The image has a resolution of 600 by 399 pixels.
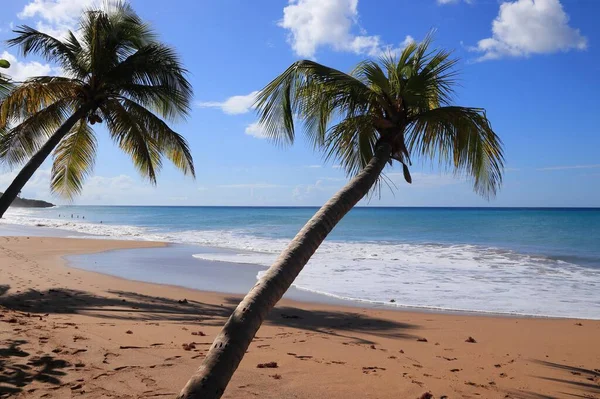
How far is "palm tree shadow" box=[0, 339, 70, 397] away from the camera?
4.32 m

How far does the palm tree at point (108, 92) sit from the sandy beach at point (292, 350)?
330cm

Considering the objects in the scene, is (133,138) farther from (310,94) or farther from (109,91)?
(310,94)

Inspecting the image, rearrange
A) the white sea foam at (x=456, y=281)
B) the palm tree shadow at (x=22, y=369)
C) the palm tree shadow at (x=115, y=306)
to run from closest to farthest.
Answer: the palm tree shadow at (x=22, y=369), the palm tree shadow at (x=115, y=306), the white sea foam at (x=456, y=281)

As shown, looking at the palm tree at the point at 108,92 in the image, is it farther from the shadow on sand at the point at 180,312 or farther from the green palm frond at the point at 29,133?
the shadow on sand at the point at 180,312

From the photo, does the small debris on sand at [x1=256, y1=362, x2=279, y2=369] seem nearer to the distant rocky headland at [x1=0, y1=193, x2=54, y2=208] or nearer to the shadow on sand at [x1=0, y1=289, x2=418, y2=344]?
the shadow on sand at [x1=0, y1=289, x2=418, y2=344]

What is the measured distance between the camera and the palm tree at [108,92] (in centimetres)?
1007

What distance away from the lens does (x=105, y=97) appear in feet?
34.0

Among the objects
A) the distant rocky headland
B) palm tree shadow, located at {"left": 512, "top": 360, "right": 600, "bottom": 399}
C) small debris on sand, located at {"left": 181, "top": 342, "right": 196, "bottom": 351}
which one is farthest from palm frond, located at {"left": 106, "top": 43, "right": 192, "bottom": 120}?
the distant rocky headland

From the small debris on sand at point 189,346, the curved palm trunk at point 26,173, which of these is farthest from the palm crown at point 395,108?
the curved palm trunk at point 26,173

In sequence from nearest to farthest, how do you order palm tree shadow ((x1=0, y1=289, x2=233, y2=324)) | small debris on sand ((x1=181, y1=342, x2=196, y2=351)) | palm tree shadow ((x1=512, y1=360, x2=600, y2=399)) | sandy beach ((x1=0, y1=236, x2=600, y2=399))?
sandy beach ((x1=0, y1=236, x2=600, y2=399)), palm tree shadow ((x1=512, y1=360, x2=600, y2=399)), small debris on sand ((x1=181, y1=342, x2=196, y2=351)), palm tree shadow ((x1=0, y1=289, x2=233, y2=324))

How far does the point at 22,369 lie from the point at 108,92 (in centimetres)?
713

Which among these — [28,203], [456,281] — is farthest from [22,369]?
[28,203]

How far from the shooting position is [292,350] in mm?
6359

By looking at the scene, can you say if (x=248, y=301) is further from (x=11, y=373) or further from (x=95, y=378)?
(x=11, y=373)
